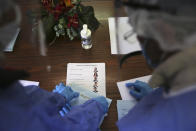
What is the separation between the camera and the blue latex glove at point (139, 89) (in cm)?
89

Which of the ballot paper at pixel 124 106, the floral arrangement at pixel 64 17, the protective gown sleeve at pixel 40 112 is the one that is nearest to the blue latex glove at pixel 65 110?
the protective gown sleeve at pixel 40 112

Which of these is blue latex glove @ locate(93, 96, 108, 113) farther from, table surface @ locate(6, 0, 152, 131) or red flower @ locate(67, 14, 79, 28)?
red flower @ locate(67, 14, 79, 28)

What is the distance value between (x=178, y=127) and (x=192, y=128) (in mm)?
51

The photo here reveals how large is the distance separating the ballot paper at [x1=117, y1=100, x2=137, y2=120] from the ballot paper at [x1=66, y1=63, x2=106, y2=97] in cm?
8

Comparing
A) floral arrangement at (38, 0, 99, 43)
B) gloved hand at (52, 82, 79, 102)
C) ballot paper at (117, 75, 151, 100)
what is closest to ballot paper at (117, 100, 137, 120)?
ballot paper at (117, 75, 151, 100)

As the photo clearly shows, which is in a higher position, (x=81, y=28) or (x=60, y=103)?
(x=81, y=28)

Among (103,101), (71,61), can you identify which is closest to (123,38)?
(103,101)

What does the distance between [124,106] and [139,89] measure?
0.09 meters

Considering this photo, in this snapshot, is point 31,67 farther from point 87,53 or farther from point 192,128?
point 192,128

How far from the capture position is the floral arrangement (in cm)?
99

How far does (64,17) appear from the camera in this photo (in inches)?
39.7

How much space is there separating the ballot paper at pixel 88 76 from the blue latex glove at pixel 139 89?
11cm

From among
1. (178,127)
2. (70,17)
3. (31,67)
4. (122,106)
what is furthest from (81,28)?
(178,127)

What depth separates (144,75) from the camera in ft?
3.18
